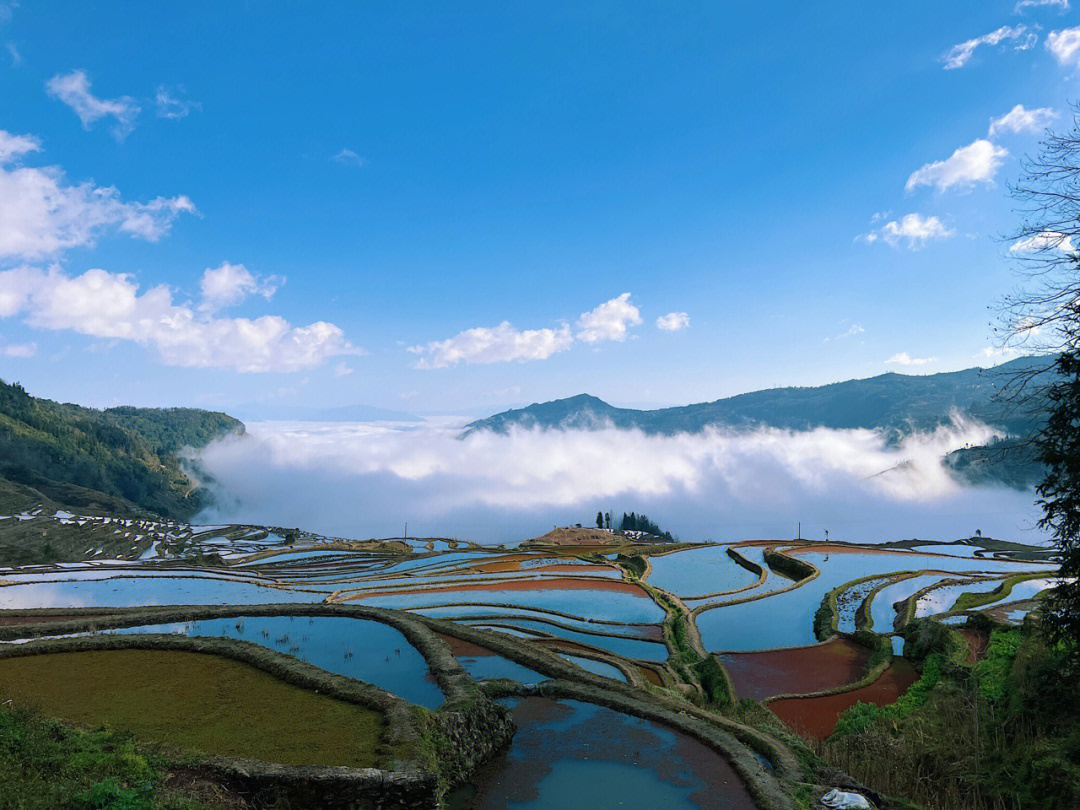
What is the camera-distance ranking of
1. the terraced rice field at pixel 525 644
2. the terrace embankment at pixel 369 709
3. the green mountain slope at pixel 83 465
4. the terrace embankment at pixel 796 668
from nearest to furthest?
1. the terrace embankment at pixel 369 709
2. the terraced rice field at pixel 525 644
3. the terrace embankment at pixel 796 668
4. the green mountain slope at pixel 83 465

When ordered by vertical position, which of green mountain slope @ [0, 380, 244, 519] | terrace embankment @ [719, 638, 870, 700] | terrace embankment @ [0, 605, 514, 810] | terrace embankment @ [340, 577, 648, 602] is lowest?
terrace embankment @ [719, 638, 870, 700]

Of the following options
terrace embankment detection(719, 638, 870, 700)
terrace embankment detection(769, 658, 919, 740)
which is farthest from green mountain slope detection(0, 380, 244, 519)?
terrace embankment detection(769, 658, 919, 740)

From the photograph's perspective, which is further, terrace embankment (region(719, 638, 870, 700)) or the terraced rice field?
terrace embankment (region(719, 638, 870, 700))

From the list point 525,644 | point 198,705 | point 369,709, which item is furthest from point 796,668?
point 198,705

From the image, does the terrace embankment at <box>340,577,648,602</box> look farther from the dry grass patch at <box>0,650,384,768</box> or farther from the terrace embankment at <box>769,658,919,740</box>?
the dry grass patch at <box>0,650,384,768</box>

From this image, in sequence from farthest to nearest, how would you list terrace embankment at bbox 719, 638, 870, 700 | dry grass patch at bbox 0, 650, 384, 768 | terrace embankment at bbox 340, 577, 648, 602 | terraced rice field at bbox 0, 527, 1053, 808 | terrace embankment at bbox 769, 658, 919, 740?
terrace embankment at bbox 340, 577, 648, 602 → terrace embankment at bbox 719, 638, 870, 700 → terrace embankment at bbox 769, 658, 919, 740 → terraced rice field at bbox 0, 527, 1053, 808 → dry grass patch at bbox 0, 650, 384, 768

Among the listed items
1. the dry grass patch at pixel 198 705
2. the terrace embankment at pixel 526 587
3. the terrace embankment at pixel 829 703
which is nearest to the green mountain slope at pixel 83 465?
the terrace embankment at pixel 526 587

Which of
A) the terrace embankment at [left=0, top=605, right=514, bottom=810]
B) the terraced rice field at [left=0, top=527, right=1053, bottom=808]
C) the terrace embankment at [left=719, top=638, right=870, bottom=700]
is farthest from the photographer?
the terrace embankment at [left=719, top=638, right=870, bottom=700]

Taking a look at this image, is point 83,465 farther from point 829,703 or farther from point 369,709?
point 829,703

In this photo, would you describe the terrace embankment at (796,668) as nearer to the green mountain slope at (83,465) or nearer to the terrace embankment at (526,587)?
the terrace embankment at (526,587)

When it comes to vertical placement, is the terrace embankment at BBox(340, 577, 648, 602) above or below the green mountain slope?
below

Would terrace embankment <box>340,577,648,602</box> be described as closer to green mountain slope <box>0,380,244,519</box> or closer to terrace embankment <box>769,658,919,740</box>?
terrace embankment <box>769,658,919,740</box>

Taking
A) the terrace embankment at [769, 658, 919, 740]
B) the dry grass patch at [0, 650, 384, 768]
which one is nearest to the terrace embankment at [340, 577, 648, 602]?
the terrace embankment at [769, 658, 919, 740]

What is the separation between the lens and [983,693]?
1720 cm
